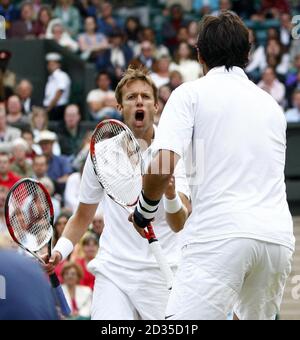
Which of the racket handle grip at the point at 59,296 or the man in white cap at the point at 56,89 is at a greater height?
the man in white cap at the point at 56,89

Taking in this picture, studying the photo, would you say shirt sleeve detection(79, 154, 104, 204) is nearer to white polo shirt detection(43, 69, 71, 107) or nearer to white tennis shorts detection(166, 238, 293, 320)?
white tennis shorts detection(166, 238, 293, 320)

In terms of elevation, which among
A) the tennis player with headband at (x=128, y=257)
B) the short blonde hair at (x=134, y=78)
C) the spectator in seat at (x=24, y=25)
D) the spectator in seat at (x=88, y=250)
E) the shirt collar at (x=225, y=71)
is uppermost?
the spectator in seat at (x=24, y=25)

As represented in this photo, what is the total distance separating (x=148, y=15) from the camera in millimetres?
21141

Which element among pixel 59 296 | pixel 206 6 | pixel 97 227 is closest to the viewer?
pixel 59 296

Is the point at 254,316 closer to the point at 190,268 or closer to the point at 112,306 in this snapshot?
the point at 190,268

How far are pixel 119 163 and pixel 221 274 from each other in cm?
132

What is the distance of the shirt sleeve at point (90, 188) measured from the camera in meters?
6.88

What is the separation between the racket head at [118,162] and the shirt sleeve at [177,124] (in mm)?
837

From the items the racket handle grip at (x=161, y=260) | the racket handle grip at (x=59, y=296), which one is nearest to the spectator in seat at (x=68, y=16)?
the racket handle grip at (x=59, y=296)

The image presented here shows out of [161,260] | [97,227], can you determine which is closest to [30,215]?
[161,260]

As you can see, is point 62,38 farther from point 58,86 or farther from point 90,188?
point 90,188

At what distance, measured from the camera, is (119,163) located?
680 cm

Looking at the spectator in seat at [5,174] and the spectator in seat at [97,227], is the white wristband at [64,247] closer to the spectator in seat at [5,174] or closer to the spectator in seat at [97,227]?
the spectator in seat at [97,227]

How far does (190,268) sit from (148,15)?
15706mm
